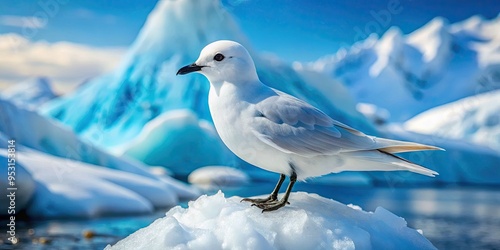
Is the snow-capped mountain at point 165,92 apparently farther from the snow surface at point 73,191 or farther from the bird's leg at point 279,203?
the bird's leg at point 279,203

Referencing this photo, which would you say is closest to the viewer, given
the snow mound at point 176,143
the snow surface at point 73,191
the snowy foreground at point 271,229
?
the snowy foreground at point 271,229

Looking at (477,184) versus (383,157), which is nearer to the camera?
(383,157)

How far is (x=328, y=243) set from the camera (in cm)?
217

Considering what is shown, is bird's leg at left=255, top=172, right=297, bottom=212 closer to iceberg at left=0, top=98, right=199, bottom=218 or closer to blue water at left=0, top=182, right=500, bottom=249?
blue water at left=0, top=182, right=500, bottom=249

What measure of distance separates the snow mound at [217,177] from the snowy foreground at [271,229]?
1254cm

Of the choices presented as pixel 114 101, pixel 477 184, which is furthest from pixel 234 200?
pixel 477 184

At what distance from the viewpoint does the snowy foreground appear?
84.2 inches

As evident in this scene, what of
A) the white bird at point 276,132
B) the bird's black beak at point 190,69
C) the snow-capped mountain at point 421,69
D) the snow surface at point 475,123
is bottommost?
the white bird at point 276,132

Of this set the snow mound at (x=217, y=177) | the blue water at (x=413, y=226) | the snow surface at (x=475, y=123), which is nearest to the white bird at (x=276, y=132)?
the blue water at (x=413, y=226)

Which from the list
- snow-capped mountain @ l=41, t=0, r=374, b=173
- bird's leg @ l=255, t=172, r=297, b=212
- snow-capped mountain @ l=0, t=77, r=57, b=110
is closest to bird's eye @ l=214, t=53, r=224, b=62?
bird's leg @ l=255, t=172, r=297, b=212

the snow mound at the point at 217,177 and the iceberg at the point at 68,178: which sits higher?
the snow mound at the point at 217,177

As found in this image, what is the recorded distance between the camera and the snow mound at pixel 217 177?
14930mm

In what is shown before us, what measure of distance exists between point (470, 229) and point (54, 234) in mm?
5503

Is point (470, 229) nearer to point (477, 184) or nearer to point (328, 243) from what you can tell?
point (328, 243)
